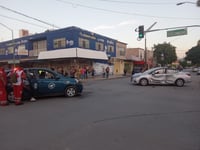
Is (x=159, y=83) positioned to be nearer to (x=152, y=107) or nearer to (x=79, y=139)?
(x=152, y=107)

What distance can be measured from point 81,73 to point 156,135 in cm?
2165

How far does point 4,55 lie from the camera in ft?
140

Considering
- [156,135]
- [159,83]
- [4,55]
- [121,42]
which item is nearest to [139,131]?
[156,135]

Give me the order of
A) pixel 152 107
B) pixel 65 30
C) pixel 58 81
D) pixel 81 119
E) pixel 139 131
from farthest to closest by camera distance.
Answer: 1. pixel 65 30
2. pixel 58 81
3. pixel 152 107
4. pixel 81 119
5. pixel 139 131

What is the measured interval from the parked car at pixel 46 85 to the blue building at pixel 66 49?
50.0 feet

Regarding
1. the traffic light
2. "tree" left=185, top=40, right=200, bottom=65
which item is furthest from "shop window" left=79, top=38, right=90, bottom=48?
"tree" left=185, top=40, right=200, bottom=65

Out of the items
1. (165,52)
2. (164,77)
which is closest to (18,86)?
(164,77)

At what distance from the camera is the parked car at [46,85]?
10219 millimetres

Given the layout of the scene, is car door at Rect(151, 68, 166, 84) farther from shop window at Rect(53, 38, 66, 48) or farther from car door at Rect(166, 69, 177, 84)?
shop window at Rect(53, 38, 66, 48)

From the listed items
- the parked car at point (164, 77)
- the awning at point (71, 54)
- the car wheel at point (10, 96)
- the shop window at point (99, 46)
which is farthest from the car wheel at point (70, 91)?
the shop window at point (99, 46)

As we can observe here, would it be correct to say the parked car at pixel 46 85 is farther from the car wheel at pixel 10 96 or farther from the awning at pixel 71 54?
the awning at pixel 71 54

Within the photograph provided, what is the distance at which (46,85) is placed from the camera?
34.7 ft

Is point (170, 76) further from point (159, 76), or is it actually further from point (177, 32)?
point (177, 32)

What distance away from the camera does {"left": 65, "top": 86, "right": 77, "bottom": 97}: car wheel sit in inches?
438
